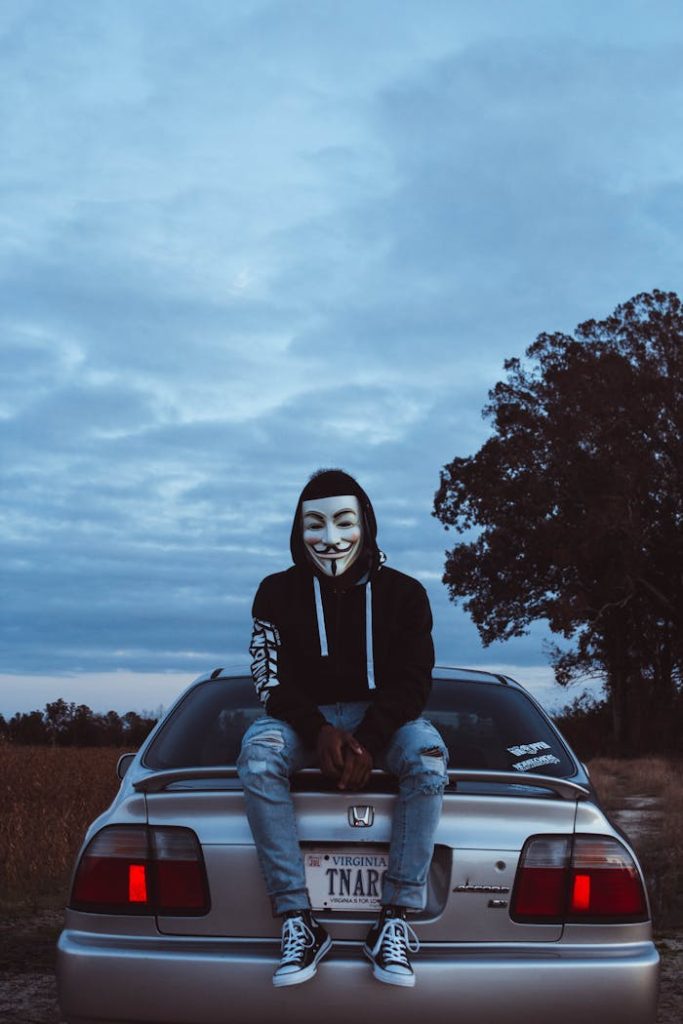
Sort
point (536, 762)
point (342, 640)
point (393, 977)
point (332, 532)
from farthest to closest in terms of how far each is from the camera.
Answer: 1. point (536, 762)
2. point (332, 532)
3. point (342, 640)
4. point (393, 977)

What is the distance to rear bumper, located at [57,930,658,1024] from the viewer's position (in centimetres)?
356

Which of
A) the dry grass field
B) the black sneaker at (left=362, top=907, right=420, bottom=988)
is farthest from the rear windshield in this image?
the dry grass field

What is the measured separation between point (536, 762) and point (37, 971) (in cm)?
313

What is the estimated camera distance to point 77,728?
3488 centimetres

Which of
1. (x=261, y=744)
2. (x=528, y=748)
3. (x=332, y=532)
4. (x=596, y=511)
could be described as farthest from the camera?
(x=596, y=511)

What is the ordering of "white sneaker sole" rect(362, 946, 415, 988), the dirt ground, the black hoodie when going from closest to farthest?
"white sneaker sole" rect(362, 946, 415, 988) < the black hoodie < the dirt ground

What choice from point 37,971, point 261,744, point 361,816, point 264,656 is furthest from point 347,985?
point 37,971

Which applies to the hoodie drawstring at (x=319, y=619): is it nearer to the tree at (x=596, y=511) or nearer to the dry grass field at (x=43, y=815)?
the dry grass field at (x=43, y=815)

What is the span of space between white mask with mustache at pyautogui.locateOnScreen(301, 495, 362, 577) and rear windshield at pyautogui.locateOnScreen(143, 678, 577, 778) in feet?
2.97

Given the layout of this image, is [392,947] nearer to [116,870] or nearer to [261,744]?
[261,744]

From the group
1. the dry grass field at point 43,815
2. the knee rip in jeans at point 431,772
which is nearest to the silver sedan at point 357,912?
the knee rip in jeans at point 431,772

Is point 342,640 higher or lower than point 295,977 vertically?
higher

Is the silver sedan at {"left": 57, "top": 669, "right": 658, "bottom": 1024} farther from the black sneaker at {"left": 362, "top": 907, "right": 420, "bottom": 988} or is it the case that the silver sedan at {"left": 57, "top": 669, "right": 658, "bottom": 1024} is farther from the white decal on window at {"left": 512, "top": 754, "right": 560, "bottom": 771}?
the white decal on window at {"left": 512, "top": 754, "right": 560, "bottom": 771}

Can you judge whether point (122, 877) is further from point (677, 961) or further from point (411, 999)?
point (677, 961)
